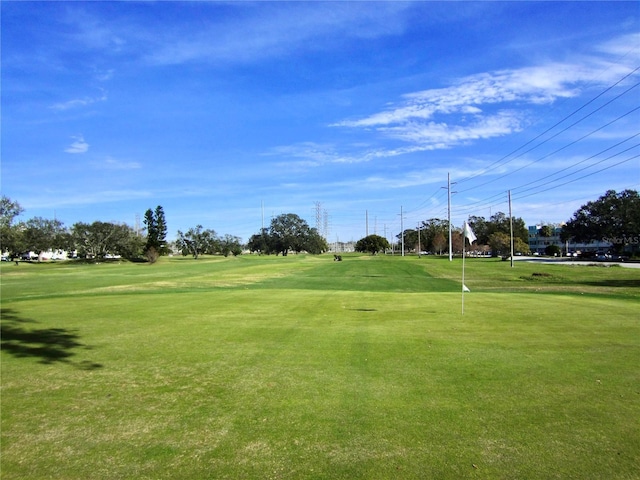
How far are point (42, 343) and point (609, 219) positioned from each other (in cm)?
11906

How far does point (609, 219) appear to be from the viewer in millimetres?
102438

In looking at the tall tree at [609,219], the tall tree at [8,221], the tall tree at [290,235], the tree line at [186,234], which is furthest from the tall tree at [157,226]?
the tall tree at [609,219]

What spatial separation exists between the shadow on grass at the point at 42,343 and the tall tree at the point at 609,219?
11034cm

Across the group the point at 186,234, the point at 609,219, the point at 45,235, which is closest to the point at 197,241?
the point at 186,234

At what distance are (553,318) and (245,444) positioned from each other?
A: 12.4 m

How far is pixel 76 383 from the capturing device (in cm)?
701

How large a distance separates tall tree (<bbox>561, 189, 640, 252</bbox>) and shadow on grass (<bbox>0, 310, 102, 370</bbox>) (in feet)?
362

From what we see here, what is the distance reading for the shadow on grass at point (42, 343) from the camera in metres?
8.59

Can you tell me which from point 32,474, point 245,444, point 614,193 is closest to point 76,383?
point 32,474

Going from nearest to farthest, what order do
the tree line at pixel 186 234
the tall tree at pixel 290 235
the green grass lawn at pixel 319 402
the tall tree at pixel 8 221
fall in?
the green grass lawn at pixel 319 402, the tall tree at pixel 8 221, the tree line at pixel 186 234, the tall tree at pixel 290 235

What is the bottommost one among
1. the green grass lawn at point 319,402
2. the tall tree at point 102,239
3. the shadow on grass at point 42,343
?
the green grass lawn at point 319,402

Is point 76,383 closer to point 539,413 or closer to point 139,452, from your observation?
point 139,452

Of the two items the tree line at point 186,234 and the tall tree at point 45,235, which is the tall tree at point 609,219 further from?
the tall tree at point 45,235

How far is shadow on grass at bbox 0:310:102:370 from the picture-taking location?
8.59m
